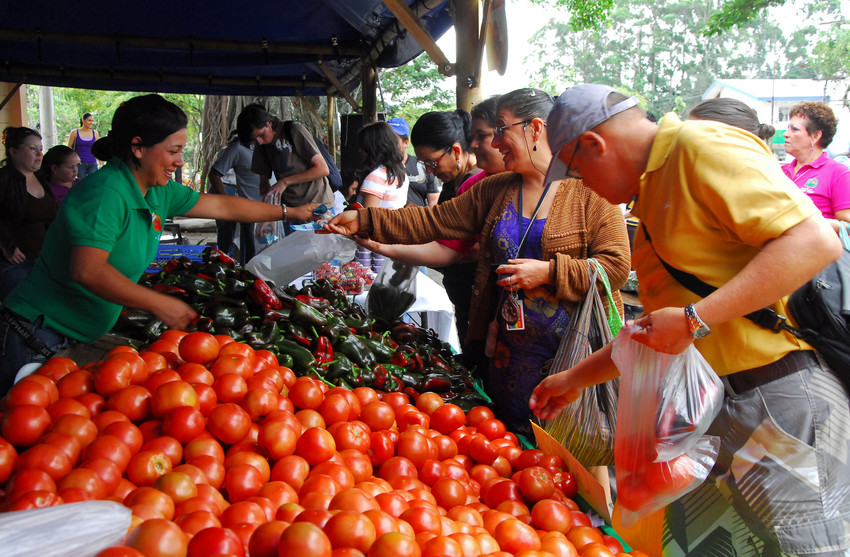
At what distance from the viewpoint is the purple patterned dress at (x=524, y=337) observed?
2.57 meters

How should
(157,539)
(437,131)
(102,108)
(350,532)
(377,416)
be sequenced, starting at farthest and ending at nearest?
(102,108)
(437,131)
(377,416)
(350,532)
(157,539)

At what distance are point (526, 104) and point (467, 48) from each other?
6.47 feet

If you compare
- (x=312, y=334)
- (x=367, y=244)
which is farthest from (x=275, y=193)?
(x=312, y=334)

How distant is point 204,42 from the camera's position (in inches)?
221

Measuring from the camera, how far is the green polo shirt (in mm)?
2475

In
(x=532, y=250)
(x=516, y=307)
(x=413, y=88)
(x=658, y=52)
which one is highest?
(x=658, y=52)

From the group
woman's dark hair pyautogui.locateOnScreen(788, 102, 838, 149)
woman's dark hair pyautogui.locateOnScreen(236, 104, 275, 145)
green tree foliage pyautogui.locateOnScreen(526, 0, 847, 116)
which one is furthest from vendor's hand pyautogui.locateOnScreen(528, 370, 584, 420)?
green tree foliage pyautogui.locateOnScreen(526, 0, 847, 116)

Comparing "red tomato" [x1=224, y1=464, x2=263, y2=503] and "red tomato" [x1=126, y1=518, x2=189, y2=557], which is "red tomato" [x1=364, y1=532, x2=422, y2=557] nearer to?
"red tomato" [x1=126, y1=518, x2=189, y2=557]

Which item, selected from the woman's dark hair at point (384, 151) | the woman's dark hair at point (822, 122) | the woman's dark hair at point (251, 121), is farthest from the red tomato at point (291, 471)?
the woman's dark hair at point (822, 122)

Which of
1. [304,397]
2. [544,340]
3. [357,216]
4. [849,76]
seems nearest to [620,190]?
[544,340]

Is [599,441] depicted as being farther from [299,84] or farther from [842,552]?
[299,84]

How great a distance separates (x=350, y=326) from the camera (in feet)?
11.7

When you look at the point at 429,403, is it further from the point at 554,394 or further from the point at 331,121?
the point at 331,121

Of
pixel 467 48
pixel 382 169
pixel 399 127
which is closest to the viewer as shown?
pixel 467 48
